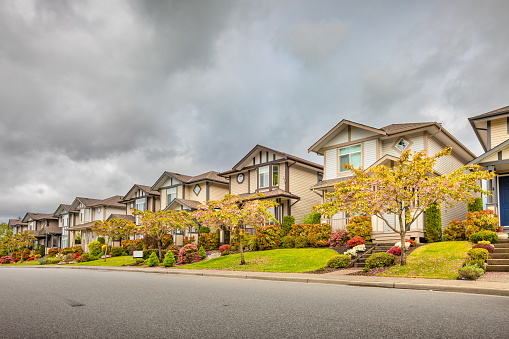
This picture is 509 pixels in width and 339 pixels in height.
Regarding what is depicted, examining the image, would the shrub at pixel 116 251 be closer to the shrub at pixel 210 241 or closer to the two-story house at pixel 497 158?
the shrub at pixel 210 241

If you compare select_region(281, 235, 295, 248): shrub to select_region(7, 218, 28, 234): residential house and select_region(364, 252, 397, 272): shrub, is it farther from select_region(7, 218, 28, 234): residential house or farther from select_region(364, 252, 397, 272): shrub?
select_region(7, 218, 28, 234): residential house

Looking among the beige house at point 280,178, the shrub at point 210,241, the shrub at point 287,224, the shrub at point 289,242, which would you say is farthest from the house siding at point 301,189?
the shrub at point 210,241

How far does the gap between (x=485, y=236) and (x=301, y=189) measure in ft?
63.3

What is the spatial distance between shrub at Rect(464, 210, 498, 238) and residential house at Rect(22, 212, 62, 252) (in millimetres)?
68188

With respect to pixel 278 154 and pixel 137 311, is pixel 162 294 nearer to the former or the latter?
pixel 137 311

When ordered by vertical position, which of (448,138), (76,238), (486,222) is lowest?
(76,238)

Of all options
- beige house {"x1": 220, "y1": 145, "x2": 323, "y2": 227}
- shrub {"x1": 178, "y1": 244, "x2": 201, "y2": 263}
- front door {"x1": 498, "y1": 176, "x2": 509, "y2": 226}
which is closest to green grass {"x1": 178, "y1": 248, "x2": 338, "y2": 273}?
shrub {"x1": 178, "y1": 244, "x2": 201, "y2": 263}

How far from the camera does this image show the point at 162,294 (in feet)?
36.2

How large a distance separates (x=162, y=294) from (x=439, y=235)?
16.8 metres

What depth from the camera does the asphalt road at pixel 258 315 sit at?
594 centimetres

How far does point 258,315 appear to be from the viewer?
24.1ft

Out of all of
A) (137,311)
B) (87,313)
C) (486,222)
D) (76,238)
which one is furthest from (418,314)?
(76,238)

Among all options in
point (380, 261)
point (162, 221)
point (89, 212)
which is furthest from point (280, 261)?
point (89, 212)

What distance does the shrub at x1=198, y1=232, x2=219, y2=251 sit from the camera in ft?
118
